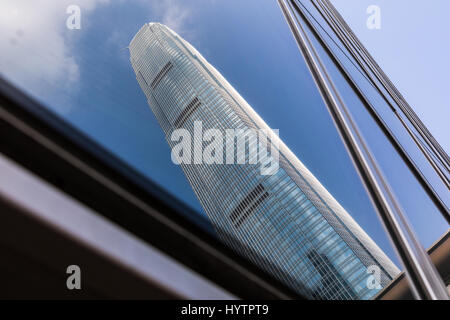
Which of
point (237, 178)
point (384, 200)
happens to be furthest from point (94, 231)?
point (237, 178)

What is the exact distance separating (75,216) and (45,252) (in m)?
0.12

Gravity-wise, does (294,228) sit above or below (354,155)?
above

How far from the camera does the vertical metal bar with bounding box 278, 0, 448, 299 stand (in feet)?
6.42

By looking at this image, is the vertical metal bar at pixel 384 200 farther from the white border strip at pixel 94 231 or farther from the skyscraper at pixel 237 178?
the skyscraper at pixel 237 178

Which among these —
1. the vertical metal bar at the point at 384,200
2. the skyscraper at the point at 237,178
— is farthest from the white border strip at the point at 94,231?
the skyscraper at the point at 237,178

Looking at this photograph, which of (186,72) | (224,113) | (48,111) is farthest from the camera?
(186,72)

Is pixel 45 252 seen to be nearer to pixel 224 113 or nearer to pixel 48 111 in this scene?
pixel 48 111

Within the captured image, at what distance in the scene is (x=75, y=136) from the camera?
1234mm

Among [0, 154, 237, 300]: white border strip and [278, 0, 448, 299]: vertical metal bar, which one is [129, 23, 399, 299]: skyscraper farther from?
[0, 154, 237, 300]: white border strip

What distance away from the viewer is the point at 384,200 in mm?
2465

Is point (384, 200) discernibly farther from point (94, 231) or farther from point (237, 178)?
point (237, 178)

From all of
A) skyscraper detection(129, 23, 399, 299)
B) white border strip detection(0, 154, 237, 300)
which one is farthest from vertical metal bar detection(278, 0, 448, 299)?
skyscraper detection(129, 23, 399, 299)

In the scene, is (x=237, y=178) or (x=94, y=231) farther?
(x=237, y=178)

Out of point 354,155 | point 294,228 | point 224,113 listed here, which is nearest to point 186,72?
point 224,113
